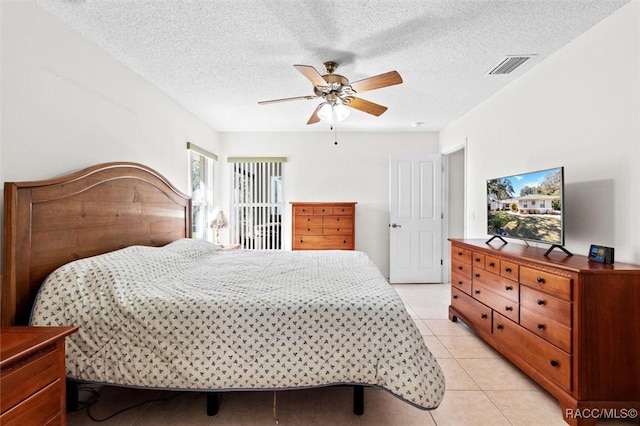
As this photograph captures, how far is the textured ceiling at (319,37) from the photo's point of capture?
6.23 feet

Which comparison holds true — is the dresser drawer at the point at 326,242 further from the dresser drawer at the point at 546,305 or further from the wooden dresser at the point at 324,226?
the dresser drawer at the point at 546,305

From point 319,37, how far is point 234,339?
6.79 ft

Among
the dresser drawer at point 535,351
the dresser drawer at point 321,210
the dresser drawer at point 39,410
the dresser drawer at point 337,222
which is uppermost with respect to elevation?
the dresser drawer at point 321,210

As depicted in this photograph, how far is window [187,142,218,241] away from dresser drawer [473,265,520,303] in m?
3.39

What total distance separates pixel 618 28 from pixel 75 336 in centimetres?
368

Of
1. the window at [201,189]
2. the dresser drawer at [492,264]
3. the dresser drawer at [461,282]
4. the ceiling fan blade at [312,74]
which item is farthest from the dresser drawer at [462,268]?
the window at [201,189]

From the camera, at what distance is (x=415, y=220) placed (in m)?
4.84

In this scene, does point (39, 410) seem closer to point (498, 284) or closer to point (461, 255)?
point (498, 284)

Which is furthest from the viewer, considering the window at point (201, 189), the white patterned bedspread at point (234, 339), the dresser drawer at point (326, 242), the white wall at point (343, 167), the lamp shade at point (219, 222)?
the white wall at point (343, 167)

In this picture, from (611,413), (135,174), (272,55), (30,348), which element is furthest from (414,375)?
(135,174)

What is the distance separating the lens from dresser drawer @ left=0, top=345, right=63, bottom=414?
1.08 metres

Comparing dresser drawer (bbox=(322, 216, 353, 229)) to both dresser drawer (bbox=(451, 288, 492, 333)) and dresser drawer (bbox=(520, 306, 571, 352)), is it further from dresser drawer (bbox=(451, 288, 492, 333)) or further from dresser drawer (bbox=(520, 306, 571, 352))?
dresser drawer (bbox=(520, 306, 571, 352))

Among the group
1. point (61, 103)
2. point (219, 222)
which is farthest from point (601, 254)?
point (219, 222)

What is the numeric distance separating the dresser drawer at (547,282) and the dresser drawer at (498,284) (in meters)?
0.13
